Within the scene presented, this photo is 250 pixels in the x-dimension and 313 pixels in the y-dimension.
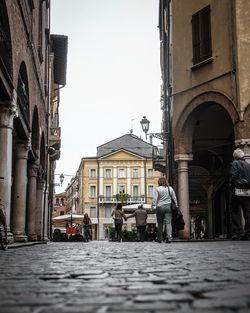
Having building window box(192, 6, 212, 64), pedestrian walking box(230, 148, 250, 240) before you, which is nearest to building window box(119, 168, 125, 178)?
building window box(192, 6, 212, 64)

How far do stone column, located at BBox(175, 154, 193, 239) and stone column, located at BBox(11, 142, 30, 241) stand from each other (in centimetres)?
617

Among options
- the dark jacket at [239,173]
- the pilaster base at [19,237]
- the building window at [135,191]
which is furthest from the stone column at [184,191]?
the building window at [135,191]

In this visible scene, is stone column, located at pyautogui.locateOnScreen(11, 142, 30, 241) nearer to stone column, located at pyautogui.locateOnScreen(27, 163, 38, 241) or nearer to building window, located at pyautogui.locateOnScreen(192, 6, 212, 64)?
stone column, located at pyautogui.locateOnScreen(27, 163, 38, 241)

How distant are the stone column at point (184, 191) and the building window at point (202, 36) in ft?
11.3

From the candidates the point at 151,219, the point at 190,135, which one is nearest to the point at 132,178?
the point at 151,219

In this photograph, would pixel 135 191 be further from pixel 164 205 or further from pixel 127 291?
pixel 127 291

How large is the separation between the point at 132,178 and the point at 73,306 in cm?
8705

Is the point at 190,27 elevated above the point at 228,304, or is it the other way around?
the point at 190,27

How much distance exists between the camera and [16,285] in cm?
312

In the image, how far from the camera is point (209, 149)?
845 inches

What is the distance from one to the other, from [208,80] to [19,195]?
24.5 ft

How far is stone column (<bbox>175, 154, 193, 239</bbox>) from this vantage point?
18.2 meters

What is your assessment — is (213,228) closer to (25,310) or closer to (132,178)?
(25,310)

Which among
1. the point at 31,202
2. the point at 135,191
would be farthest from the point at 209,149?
the point at 135,191
